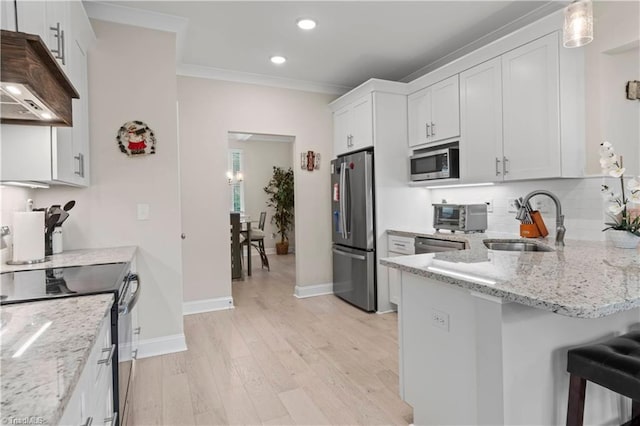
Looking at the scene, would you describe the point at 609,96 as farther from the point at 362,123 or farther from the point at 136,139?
the point at 136,139

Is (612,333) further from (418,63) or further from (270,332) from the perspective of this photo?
(418,63)

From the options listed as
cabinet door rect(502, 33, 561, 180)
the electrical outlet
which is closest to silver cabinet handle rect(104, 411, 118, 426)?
the electrical outlet

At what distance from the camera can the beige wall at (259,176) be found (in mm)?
8586

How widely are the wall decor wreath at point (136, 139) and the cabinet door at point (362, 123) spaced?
2218mm

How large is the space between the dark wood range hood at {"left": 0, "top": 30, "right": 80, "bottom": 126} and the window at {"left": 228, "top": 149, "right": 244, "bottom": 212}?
263 inches

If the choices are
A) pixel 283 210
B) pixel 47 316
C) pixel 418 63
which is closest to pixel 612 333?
pixel 47 316

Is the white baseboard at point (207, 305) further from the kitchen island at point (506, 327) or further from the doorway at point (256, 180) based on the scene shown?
the doorway at point (256, 180)

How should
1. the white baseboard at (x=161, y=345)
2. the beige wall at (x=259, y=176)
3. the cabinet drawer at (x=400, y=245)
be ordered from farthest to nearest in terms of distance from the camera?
the beige wall at (x=259, y=176), the cabinet drawer at (x=400, y=245), the white baseboard at (x=161, y=345)

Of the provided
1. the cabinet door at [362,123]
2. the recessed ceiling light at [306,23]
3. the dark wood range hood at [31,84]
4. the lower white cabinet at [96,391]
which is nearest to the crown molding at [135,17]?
the recessed ceiling light at [306,23]

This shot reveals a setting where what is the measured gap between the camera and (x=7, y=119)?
5.75 feet

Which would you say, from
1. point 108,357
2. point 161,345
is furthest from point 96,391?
point 161,345

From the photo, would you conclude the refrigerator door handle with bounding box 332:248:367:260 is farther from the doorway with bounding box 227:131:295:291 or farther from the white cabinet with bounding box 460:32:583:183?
the doorway with bounding box 227:131:295:291

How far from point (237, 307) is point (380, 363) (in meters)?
2.07

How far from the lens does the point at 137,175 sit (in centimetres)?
287
